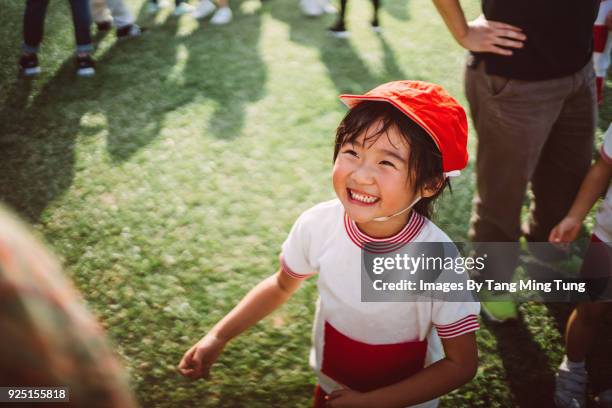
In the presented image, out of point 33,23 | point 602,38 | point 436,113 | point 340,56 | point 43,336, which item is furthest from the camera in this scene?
point 340,56

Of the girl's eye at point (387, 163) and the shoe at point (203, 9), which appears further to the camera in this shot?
the shoe at point (203, 9)

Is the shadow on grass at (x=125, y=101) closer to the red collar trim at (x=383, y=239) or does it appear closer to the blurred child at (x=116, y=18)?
the blurred child at (x=116, y=18)

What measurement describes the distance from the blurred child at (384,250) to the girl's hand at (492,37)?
30.1 inches

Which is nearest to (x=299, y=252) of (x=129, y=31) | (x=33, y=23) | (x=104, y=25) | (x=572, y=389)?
(x=572, y=389)

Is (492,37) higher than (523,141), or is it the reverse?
(492,37)

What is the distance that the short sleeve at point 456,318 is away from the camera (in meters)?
1.39

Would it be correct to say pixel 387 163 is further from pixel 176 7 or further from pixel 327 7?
pixel 176 7

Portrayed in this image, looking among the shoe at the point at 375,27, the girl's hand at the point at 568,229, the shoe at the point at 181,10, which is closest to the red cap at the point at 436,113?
the girl's hand at the point at 568,229

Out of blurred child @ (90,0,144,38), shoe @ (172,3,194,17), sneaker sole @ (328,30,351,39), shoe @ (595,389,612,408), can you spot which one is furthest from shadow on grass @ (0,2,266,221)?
shoe @ (595,389,612,408)

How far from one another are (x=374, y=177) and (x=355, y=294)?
14.6 inches

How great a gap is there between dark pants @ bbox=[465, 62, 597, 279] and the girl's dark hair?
83 centimetres

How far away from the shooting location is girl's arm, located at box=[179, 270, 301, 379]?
5.43 ft

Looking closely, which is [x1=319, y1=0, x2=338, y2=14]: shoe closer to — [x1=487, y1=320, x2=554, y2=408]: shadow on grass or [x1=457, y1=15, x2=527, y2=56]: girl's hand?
[x1=457, y1=15, x2=527, y2=56]: girl's hand

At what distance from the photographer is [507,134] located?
2131mm
